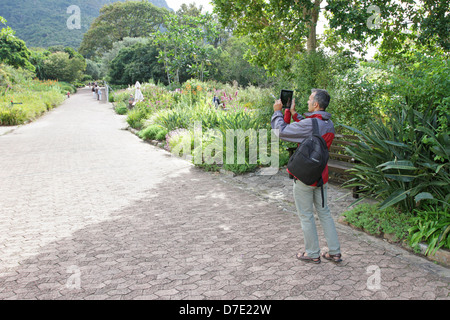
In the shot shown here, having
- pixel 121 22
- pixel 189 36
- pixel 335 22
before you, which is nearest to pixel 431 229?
pixel 335 22

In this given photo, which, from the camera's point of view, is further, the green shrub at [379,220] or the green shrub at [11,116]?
the green shrub at [11,116]

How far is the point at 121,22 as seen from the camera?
76.9 meters

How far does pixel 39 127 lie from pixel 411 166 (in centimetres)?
1827

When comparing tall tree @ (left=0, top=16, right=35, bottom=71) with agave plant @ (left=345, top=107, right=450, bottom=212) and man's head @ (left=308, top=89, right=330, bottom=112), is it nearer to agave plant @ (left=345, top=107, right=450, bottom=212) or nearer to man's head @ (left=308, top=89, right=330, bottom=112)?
agave plant @ (left=345, top=107, right=450, bottom=212)

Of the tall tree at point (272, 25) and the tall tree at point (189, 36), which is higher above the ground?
the tall tree at point (189, 36)

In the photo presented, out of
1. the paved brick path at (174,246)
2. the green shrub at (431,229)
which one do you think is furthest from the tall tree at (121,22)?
the green shrub at (431,229)

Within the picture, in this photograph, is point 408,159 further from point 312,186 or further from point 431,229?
point 312,186

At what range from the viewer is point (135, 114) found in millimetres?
17766

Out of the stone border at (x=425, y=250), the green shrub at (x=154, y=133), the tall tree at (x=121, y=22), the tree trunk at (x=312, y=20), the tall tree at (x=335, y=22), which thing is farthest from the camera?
the tall tree at (x=121, y=22)

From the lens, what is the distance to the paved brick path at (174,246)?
3262 millimetres

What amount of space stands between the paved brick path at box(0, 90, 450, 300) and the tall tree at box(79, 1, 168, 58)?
75496 mm

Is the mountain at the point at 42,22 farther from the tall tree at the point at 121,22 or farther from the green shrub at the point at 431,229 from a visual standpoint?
the green shrub at the point at 431,229

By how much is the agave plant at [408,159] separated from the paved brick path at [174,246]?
2.40ft

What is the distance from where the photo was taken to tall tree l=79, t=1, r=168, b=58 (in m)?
75.6
